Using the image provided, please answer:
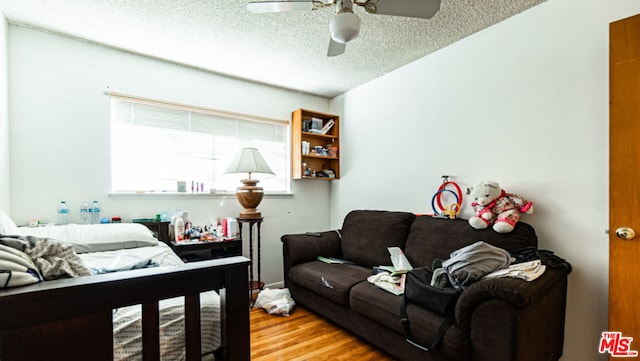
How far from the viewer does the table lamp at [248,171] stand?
2.95m

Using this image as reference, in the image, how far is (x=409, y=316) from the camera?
1.76 meters

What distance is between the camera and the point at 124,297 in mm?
907

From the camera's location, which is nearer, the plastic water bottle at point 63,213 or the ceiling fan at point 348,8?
the ceiling fan at point 348,8

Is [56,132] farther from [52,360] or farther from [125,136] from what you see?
[52,360]

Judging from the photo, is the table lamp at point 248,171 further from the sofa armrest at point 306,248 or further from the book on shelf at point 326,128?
the book on shelf at point 326,128

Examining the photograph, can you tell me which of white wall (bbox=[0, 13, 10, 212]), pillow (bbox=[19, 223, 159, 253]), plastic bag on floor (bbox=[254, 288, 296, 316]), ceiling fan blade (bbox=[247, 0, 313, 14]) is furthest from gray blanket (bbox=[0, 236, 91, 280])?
plastic bag on floor (bbox=[254, 288, 296, 316])

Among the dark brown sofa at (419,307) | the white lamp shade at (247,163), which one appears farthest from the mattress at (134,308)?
the dark brown sofa at (419,307)

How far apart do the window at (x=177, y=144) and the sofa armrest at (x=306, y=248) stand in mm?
866

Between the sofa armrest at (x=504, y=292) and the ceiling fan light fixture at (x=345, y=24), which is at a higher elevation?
the ceiling fan light fixture at (x=345, y=24)

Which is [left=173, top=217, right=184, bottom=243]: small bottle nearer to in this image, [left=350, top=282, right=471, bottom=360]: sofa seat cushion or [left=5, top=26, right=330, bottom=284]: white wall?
[left=5, top=26, right=330, bottom=284]: white wall

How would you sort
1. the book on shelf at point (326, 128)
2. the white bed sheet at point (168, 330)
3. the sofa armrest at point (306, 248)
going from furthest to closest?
1. the book on shelf at point (326, 128)
2. the sofa armrest at point (306, 248)
3. the white bed sheet at point (168, 330)

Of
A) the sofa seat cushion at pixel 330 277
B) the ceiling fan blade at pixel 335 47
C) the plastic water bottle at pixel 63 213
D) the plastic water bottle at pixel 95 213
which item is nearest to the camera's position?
the ceiling fan blade at pixel 335 47

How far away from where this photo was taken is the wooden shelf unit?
3.53 m

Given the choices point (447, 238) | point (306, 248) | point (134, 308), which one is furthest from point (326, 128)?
point (134, 308)
